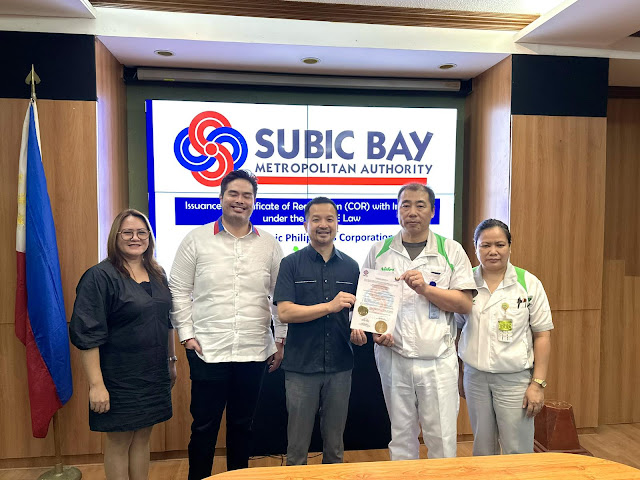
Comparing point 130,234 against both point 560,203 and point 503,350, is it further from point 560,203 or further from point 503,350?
point 560,203

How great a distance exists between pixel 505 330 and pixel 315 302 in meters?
0.87

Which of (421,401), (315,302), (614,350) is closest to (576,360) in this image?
(614,350)

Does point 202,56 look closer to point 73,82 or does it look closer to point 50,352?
point 73,82

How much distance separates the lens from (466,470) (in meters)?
1.46

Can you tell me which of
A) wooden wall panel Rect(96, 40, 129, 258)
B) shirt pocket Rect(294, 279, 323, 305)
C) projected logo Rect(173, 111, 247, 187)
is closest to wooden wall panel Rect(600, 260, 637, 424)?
shirt pocket Rect(294, 279, 323, 305)

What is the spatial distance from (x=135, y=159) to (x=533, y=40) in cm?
292

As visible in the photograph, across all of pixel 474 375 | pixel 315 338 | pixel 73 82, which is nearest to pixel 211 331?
pixel 315 338

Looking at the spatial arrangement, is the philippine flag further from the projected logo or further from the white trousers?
the white trousers

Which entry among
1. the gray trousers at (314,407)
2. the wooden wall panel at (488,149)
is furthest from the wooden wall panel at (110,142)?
the wooden wall panel at (488,149)

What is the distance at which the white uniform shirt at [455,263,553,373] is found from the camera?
207cm

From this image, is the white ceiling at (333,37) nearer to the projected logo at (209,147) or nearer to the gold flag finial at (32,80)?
the gold flag finial at (32,80)

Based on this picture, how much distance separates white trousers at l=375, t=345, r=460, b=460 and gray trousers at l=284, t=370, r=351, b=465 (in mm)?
236

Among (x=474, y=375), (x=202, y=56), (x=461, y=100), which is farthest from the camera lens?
(x=461, y=100)

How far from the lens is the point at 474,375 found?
2146 millimetres
